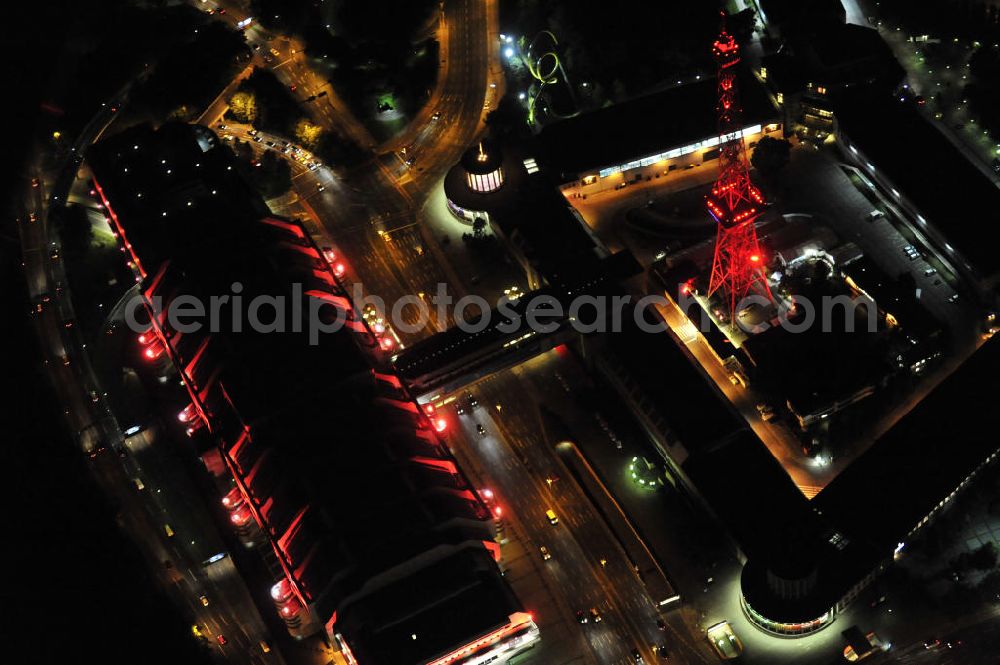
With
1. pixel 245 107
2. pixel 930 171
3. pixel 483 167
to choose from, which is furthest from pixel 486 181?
pixel 930 171

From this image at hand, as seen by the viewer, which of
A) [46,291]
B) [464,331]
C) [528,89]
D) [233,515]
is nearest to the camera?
[233,515]

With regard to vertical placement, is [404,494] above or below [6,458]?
below

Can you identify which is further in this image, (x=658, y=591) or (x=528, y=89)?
(x=528, y=89)

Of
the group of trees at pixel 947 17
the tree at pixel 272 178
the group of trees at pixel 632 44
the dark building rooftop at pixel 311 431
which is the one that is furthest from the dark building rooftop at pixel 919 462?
the tree at pixel 272 178

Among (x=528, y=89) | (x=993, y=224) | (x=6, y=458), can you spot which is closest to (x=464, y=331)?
(x=528, y=89)

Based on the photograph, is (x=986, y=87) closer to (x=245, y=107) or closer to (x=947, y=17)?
(x=947, y=17)

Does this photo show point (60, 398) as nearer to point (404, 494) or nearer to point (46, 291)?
point (46, 291)
